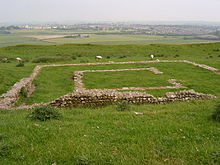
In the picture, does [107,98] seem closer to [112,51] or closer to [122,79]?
[122,79]

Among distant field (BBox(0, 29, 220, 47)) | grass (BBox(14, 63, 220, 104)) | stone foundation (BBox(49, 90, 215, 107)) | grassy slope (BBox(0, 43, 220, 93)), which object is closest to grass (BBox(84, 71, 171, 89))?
grass (BBox(14, 63, 220, 104))

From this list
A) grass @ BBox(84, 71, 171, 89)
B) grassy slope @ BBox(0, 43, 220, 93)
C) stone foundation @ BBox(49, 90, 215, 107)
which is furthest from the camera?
grassy slope @ BBox(0, 43, 220, 93)

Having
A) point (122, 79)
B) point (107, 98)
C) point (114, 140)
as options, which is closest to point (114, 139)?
point (114, 140)

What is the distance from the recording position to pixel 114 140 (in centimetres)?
574

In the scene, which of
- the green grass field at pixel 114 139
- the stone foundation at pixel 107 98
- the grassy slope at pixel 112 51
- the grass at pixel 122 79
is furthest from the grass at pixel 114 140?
the grassy slope at pixel 112 51

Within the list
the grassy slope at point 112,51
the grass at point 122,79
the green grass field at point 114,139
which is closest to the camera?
the green grass field at point 114,139

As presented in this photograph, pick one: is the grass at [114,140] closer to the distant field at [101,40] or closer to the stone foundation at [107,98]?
the stone foundation at [107,98]

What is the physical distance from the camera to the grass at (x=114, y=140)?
482 cm

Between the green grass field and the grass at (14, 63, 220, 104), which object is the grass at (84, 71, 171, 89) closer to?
the grass at (14, 63, 220, 104)

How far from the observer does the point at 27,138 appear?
5.80 meters

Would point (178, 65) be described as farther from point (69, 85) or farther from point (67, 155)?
point (67, 155)

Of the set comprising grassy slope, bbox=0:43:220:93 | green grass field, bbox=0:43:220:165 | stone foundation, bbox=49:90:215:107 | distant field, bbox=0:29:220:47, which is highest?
distant field, bbox=0:29:220:47

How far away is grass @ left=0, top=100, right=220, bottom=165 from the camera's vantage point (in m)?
4.82

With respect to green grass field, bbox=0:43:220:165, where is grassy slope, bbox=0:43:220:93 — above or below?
above
